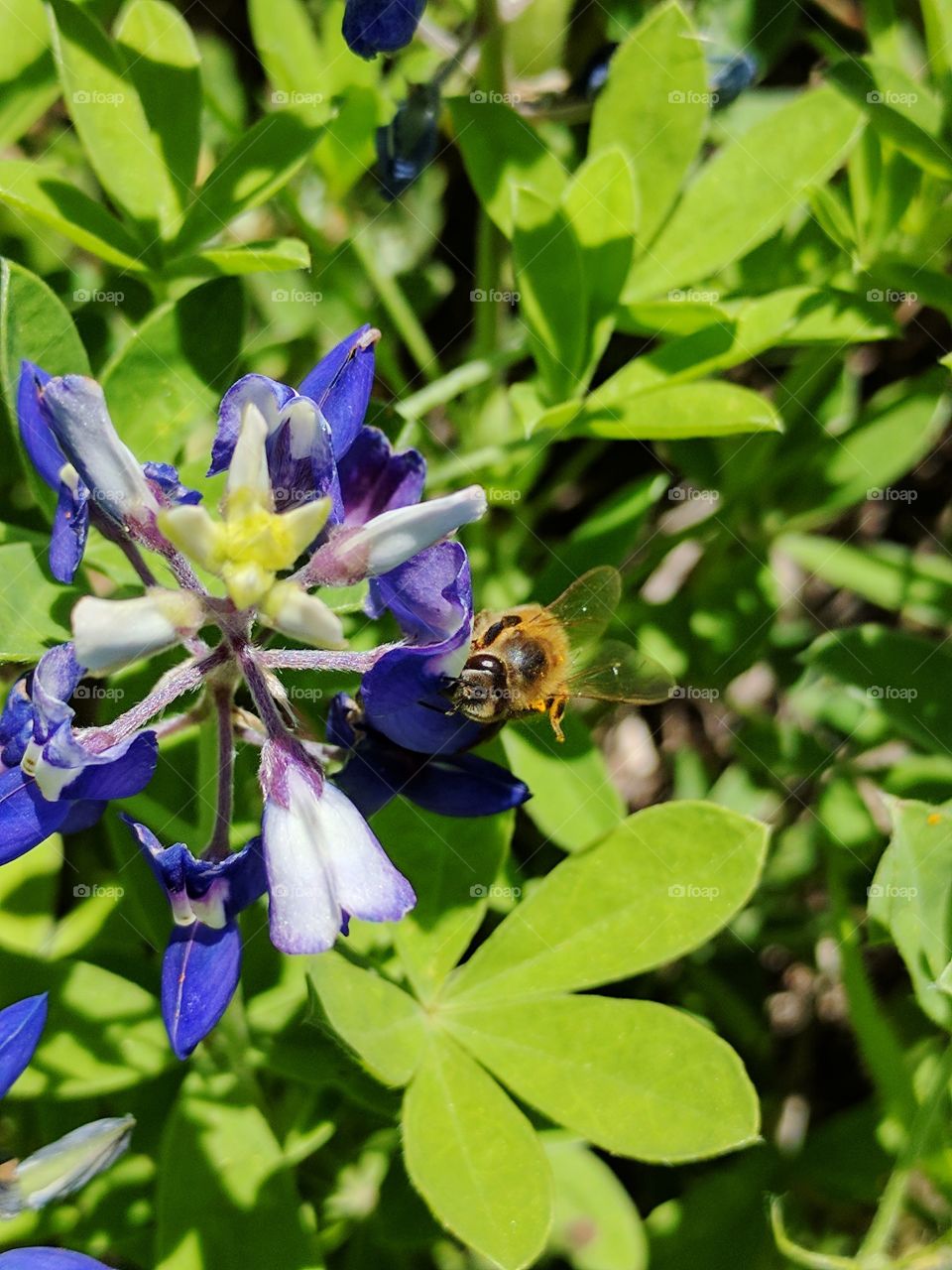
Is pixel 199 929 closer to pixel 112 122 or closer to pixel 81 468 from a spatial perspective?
pixel 81 468

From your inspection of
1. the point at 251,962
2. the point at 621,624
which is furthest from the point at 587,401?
the point at 251,962

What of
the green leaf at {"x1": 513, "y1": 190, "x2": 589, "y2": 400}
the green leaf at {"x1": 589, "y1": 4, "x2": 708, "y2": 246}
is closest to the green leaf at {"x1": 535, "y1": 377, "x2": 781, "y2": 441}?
the green leaf at {"x1": 513, "y1": 190, "x2": 589, "y2": 400}

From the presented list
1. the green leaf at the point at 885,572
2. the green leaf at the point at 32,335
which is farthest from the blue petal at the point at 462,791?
the green leaf at the point at 885,572

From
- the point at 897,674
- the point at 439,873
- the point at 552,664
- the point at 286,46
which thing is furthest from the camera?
the point at 286,46

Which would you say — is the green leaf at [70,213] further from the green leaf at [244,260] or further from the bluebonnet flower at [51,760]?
the bluebonnet flower at [51,760]

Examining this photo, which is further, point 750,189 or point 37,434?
point 750,189

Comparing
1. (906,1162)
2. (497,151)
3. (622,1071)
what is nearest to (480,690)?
(622,1071)

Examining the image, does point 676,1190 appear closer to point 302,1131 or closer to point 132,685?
point 302,1131
